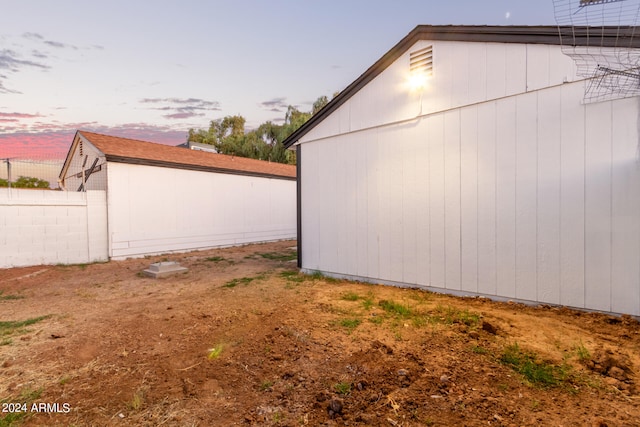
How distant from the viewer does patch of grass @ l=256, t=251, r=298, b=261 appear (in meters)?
9.46

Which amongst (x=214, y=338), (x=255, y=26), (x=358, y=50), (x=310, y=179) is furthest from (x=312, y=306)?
(x=255, y=26)

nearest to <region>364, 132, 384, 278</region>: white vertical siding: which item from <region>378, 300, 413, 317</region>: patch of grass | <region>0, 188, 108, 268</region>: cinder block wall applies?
<region>378, 300, 413, 317</region>: patch of grass

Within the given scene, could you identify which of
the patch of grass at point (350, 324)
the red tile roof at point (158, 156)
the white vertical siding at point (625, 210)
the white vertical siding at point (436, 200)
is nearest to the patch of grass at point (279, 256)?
the red tile roof at point (158, 156)

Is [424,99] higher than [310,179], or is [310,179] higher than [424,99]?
[424,99]

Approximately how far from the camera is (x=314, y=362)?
2.79 metres

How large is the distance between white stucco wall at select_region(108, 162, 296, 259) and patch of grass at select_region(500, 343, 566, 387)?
10703mm

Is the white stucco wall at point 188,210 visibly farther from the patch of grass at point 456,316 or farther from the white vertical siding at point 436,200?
the patch of grass at point 456,316

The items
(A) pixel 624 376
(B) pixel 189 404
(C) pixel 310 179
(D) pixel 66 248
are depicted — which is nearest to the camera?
(B) pixel 189 404

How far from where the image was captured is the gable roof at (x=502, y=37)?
11.9ft

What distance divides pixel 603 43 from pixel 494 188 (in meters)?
2.22

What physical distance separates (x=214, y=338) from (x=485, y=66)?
5794 mm

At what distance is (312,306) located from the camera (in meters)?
4.57

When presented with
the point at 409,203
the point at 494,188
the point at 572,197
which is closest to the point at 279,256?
the point at 409,203

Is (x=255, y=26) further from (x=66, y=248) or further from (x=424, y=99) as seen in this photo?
(x=66, y=248)
